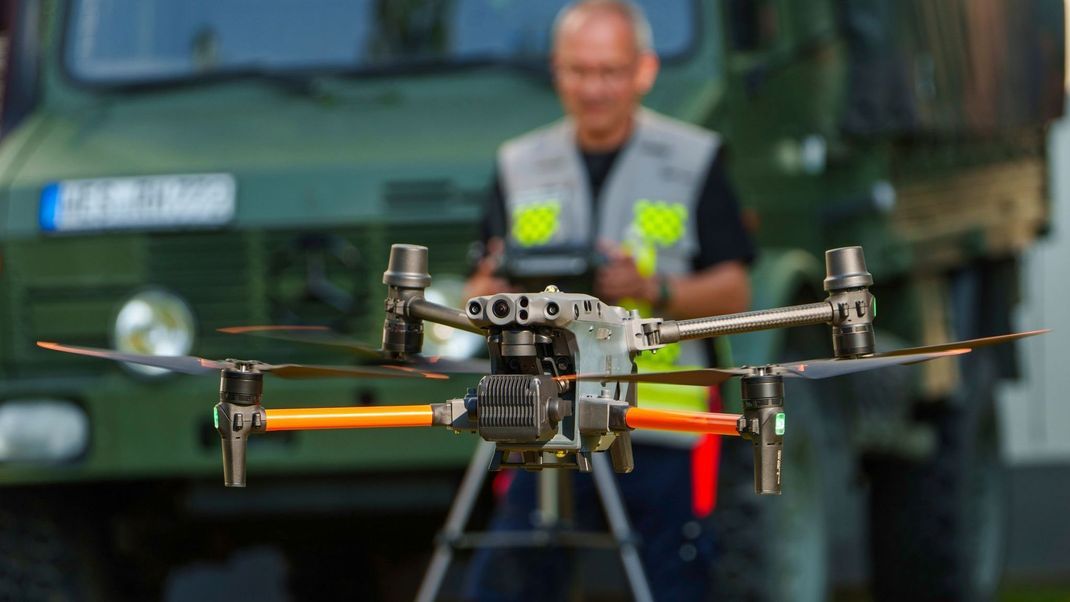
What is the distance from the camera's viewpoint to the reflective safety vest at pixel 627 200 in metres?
4.59

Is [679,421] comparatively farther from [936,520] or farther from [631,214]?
[936,520]

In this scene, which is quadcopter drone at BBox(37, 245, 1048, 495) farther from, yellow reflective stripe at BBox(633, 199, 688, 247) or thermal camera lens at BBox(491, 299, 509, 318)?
yellow reflective stripe at BBox(633, 199, 688, 247)

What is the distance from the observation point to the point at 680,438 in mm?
4652

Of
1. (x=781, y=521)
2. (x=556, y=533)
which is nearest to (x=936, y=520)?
(x=781, y=521)

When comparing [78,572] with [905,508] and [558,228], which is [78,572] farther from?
[905,508]

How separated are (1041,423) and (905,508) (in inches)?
168

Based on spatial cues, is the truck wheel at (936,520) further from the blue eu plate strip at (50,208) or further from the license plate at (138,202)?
the blue eu plate strip at (50,208)

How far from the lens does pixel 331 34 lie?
6.08 meters

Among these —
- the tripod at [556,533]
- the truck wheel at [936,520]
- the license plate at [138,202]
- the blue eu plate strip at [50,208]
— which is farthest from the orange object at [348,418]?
the truck wheel at [936,520]

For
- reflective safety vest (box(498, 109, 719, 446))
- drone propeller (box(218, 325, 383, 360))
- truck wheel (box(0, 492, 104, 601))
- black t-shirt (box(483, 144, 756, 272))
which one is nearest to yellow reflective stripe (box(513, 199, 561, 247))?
reflective safety vest (box(498, 109, 719, 446))

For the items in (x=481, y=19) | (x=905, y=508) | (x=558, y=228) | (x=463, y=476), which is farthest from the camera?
(x=905, y=508)

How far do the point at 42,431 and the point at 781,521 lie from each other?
201 cm

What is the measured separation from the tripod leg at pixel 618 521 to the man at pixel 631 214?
0.54 feet

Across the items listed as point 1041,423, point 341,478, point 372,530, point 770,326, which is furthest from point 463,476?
point 1041,423
